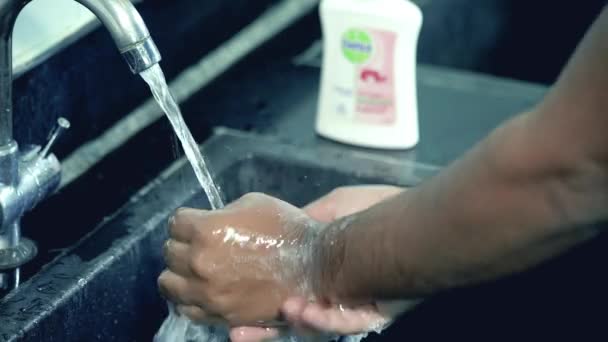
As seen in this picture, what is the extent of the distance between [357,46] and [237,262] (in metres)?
0.40

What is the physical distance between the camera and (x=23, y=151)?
40.1 inches

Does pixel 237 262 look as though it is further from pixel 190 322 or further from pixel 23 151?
pixel 23 151

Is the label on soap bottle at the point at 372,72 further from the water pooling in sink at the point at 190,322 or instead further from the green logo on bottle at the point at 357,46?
the water pooling in sink at the point at 190,322

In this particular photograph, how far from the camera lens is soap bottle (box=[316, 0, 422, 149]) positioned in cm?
124

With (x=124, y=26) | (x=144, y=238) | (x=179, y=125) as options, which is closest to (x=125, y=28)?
(x=124, y=26)

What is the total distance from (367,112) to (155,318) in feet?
1.15

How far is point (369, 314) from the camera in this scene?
96 cm

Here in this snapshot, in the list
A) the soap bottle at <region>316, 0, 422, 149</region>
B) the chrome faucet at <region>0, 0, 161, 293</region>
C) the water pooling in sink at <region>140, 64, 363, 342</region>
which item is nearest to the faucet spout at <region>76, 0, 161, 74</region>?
the chrome faucet at <region>0, 0, 161, 293</region>

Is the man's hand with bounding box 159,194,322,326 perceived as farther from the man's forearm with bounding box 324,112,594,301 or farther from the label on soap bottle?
the label on soap bottle

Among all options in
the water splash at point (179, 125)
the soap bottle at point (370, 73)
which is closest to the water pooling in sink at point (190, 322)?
the water splash at point (179, 125)

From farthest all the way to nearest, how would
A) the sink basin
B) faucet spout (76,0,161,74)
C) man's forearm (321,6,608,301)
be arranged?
the sink basin, faucet spout (76,0,161,74), man's forearm (321,6,608,301)

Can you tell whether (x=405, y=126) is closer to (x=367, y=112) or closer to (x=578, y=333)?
(x=367, y=112)

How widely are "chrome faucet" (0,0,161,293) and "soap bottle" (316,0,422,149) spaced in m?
0.38

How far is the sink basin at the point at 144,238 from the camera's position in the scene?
0.97 m
